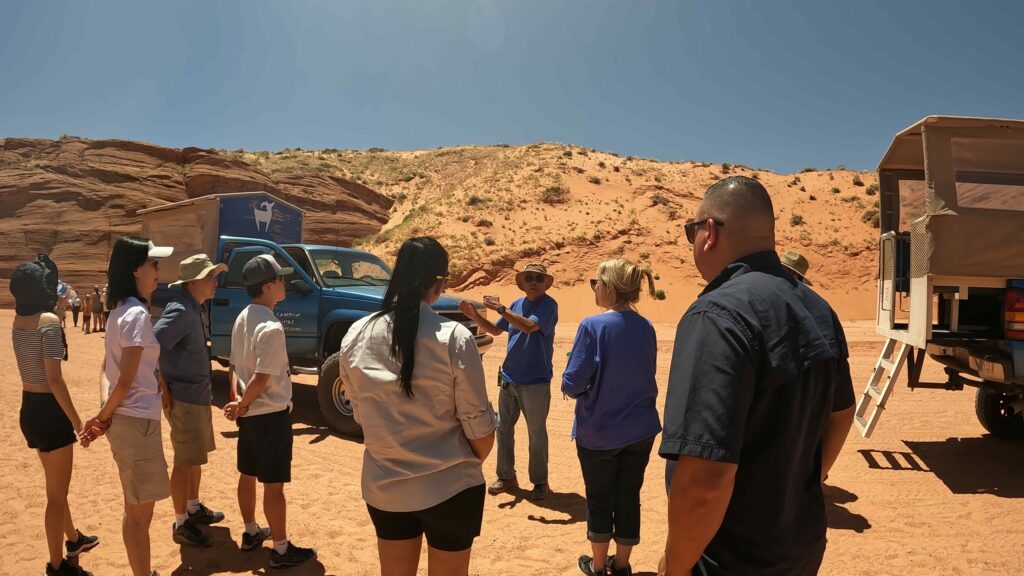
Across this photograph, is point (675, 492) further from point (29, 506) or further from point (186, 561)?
point (29, 506)

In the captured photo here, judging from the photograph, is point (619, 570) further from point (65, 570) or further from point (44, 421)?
point (44, 421)

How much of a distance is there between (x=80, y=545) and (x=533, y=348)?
337 cm

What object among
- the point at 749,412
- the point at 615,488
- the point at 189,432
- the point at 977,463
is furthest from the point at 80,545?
the point at 977,463

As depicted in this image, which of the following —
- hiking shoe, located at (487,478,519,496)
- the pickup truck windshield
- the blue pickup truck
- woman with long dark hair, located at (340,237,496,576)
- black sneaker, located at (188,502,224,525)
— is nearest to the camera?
woman with long dark hair, located at (340,237,496,576)

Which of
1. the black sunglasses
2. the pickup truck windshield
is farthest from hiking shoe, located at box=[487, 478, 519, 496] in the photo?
the black sunglasses

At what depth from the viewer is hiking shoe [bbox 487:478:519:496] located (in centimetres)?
519

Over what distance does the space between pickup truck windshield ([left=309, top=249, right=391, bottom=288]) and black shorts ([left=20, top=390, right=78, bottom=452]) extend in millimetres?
4322

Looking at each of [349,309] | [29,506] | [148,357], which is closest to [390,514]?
[148,357]

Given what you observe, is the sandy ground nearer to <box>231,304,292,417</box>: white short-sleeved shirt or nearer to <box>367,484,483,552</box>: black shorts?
<box>231,304,292,417</box>: white short-sleeved shirt

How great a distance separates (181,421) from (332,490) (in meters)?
1.82

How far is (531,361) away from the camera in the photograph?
4.73 meters

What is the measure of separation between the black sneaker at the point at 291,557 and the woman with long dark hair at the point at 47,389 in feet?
3.81

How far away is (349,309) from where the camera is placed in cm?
733

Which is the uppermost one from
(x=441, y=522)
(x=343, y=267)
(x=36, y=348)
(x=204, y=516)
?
(x=343, y=267)
